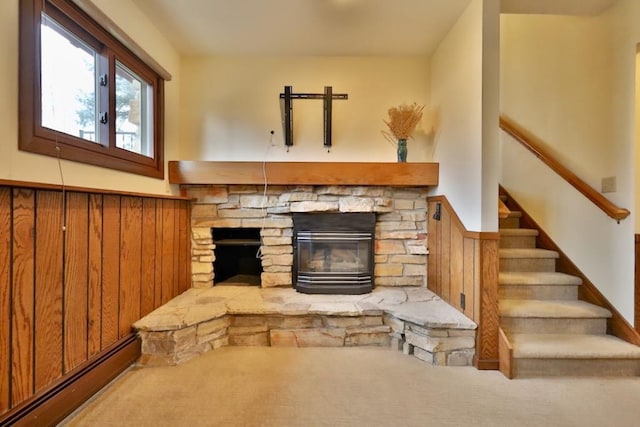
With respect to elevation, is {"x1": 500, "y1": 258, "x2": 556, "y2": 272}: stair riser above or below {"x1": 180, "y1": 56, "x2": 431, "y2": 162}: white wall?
below

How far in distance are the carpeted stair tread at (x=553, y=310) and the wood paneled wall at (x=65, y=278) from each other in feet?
A: 8.75

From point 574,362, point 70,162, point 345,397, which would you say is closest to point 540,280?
point 574,362

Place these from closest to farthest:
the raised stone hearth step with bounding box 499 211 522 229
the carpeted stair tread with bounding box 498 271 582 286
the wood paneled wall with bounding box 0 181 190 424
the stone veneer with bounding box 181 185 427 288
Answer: the wood paneled wall with bounding box 0 181 190 424
the carpeted stair tread with bounding box 498 271 582 286
the stone veneer with bounding box 181 185 427 288
the raised stone hearth step with bounding box 499 211 522 229

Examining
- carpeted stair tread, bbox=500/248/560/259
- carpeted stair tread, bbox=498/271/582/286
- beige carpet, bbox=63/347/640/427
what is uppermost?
carpeted stair tread, bbox=500/248/560/259

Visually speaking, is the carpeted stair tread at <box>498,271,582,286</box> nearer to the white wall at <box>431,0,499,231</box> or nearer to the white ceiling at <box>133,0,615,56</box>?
the white wall at <box>431,0,499,231</box>

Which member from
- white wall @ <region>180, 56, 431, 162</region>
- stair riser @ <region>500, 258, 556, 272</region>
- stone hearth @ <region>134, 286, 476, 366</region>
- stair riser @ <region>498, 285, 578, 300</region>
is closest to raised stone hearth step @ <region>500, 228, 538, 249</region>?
stair riser @ <region>500, 258, 556, 272</region>

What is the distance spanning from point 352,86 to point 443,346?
95.7 inches

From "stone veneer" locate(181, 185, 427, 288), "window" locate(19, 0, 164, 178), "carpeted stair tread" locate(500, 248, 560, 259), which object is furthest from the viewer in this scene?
"stone veneer" locate(181, 185, 427, 288)

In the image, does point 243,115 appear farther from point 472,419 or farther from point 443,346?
point 472,419

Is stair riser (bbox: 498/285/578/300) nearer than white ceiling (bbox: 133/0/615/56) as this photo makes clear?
No

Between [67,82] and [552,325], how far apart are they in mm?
3541

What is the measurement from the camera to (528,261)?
2.73m

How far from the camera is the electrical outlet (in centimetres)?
225

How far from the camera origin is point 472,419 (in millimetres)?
1579
